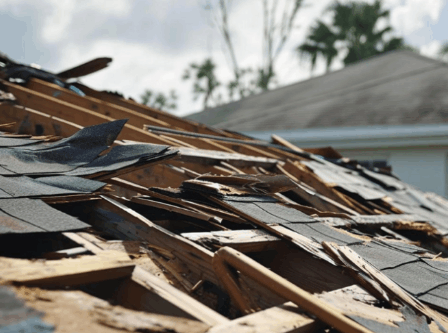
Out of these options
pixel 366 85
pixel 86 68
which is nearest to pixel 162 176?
pixel 86 68

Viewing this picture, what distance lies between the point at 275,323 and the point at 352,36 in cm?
3422

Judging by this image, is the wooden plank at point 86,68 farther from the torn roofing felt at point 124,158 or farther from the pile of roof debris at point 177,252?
the torn roofing felt at point 124,158

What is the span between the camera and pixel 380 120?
42.3 feet

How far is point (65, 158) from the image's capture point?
346cm

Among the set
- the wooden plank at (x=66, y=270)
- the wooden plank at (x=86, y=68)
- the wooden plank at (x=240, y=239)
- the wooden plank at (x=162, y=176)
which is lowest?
the wooden plank at (x=66, y=270)

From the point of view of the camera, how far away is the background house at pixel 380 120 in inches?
495

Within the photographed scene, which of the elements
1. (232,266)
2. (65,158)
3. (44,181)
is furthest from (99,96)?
(232,266)

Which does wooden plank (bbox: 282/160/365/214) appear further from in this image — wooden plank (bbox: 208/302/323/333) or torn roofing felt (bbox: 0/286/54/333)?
torn roofing felt (bbox: 0/286/54/333)

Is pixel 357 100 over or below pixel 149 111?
over

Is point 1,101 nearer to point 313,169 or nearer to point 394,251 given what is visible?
point 313,169

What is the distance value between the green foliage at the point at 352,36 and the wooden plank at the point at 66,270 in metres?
32.5

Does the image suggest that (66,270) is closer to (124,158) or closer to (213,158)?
(124,158)

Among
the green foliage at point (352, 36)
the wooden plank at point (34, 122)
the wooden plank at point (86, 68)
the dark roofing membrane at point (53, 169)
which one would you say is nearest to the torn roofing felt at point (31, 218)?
the dark roofing membrane at point (53, 169)

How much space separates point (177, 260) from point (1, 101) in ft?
11.0
